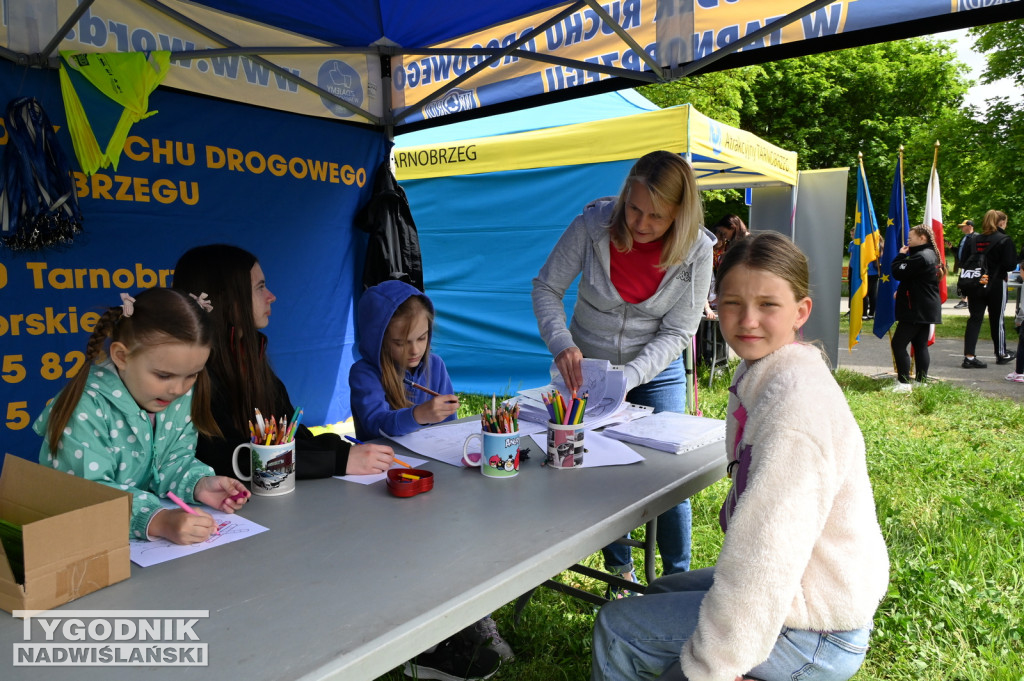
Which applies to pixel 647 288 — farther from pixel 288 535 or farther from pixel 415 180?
pixel 415 180

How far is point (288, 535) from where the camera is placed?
1.29 meters

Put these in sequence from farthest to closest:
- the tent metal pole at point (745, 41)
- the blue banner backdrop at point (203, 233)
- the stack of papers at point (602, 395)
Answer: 1. the blue banner backdrop at point (203, 233)
2. the tent metal pole at point (745, 41)
3. the stack of papers at point (602, 395)

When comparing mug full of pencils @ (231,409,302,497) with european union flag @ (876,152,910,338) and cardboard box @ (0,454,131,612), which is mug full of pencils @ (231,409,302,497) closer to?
cardboard box @ (0,454,131,612)

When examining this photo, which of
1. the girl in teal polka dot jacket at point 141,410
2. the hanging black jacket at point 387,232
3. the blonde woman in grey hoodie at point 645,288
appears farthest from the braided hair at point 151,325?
the hanging black jacket at point 387,232

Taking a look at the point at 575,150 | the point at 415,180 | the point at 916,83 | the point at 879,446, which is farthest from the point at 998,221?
the point at 916,83

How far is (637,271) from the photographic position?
2.41 m

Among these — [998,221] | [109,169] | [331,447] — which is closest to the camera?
[331,447]

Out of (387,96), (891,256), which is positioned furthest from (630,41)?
(891,256)

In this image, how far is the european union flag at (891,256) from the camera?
7.29 m

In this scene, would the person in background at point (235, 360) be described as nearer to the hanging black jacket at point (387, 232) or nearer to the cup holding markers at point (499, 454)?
the cup holding markers at point (499, 454)

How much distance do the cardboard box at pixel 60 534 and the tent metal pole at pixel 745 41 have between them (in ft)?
9.28

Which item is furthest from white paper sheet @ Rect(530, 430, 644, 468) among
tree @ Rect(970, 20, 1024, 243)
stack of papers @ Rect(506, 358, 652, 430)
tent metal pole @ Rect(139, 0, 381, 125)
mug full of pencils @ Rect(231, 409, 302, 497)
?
tree @ Rect(970, 20, 1024, 243)

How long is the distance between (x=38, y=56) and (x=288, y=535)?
2804mm

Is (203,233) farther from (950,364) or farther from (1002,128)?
(1002,128)
